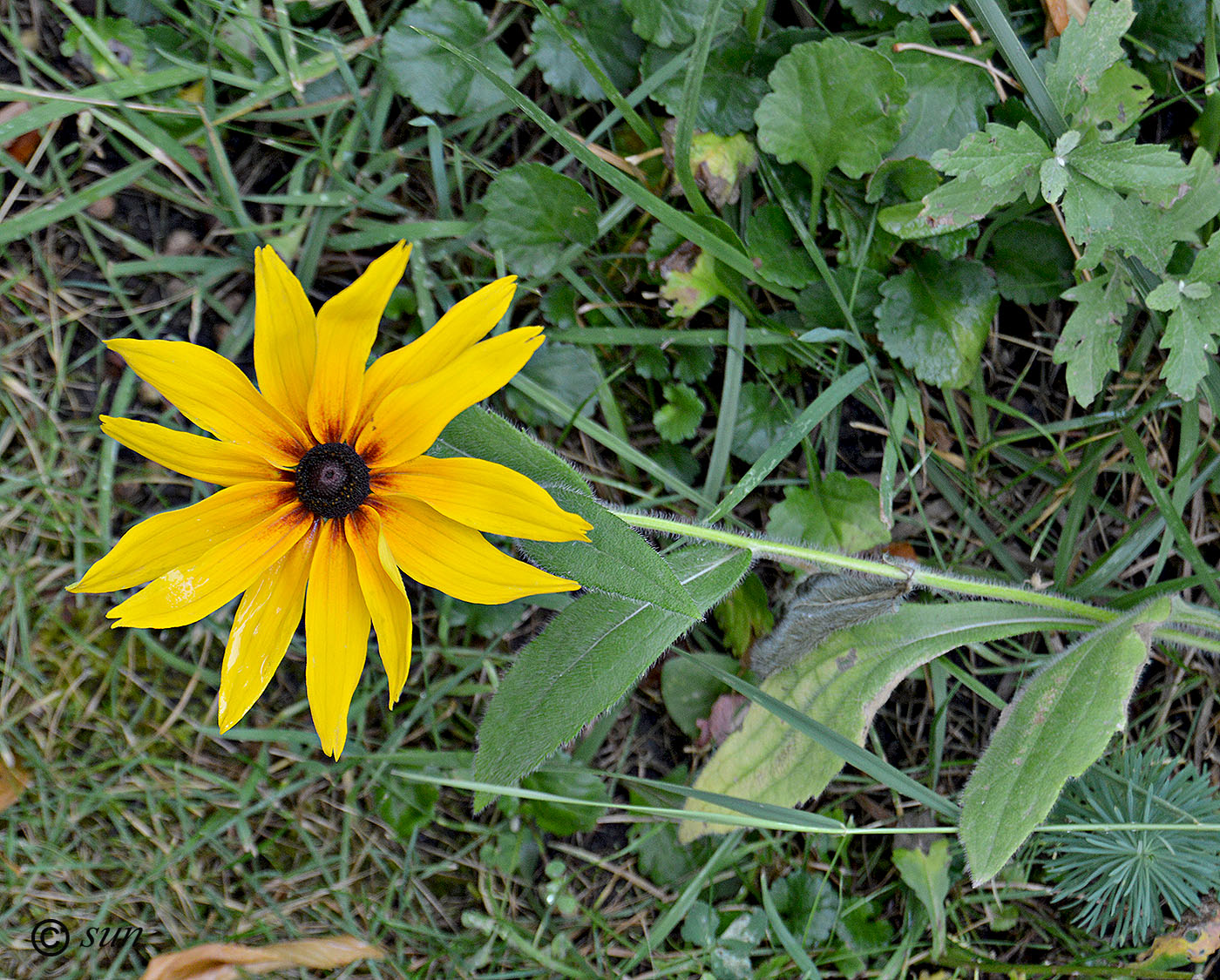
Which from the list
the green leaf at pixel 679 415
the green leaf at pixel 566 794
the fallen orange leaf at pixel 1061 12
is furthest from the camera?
the green leaf at pixel 566 794

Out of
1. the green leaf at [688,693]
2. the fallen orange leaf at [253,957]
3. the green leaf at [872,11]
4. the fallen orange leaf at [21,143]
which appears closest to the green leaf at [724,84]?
the green leaf at [872,11]

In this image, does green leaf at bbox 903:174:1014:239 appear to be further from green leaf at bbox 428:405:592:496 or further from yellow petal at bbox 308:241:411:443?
yellow petal at bbox 308:241:411:443

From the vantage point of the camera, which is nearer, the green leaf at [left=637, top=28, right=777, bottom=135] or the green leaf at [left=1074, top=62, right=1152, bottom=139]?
the green leaf at [left=1074, top=62, right=1152, bottom=139]

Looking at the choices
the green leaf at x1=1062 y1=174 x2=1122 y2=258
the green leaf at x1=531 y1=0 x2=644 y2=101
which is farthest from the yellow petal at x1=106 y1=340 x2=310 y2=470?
the green leaf at x1=1062 y1=174 x2=1122 y2=258

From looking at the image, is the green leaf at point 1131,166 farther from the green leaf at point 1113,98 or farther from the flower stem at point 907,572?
the flower stem at point 907,572

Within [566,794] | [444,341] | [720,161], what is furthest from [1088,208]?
[566,794]

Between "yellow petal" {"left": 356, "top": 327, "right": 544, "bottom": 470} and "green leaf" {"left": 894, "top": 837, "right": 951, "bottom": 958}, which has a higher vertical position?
"yellow petal" {"left": 356, "top": 327, "right": 544, "bottom": 470}
